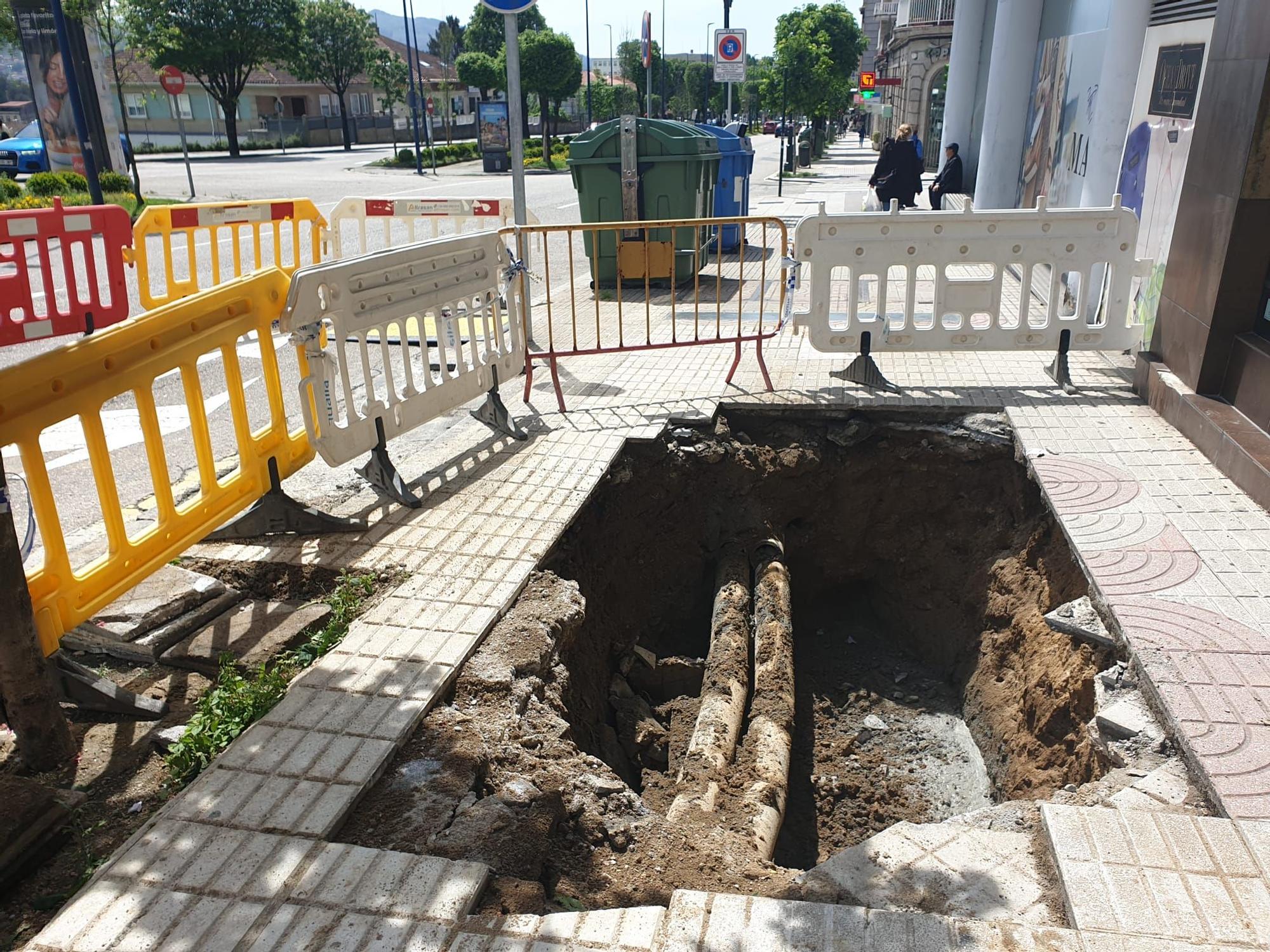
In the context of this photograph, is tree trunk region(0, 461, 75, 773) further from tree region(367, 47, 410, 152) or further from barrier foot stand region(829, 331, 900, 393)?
tree region(367, 47, 410, 152)

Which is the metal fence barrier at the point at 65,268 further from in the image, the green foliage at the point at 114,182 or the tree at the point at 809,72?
the tree at the point at 809,72

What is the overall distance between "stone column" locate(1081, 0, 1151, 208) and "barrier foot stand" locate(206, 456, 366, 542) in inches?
258

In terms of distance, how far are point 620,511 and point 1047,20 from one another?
10.3m

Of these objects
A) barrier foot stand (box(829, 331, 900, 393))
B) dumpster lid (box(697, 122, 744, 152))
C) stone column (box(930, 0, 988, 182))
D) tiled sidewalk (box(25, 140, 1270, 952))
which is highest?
stone column (box(930, 0, 988, 182))

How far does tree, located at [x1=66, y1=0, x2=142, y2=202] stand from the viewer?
22.3 metres

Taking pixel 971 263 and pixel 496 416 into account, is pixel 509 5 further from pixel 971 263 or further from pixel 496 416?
pixel 971 263

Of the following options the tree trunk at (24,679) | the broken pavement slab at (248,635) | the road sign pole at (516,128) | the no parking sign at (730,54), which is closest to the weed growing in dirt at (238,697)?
the broken pavement slab at (248,635)

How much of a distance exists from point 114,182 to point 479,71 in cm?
3685

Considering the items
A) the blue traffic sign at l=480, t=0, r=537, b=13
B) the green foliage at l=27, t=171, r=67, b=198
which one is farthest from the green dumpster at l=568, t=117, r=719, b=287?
the green foliage at l=27, t=171, r=67, b=198

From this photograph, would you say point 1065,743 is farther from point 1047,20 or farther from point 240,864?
point 1047,20

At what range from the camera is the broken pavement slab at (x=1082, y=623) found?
13.8 feet

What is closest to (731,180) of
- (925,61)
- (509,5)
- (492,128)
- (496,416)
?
(509,5)

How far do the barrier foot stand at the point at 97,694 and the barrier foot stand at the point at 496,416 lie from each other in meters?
3.33

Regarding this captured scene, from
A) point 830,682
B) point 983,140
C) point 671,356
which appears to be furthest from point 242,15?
point 830,682
